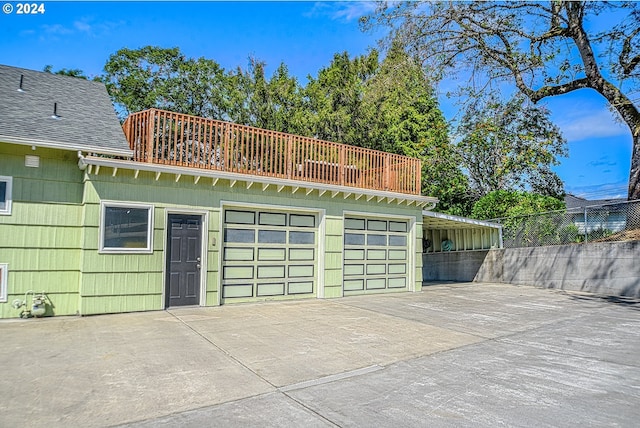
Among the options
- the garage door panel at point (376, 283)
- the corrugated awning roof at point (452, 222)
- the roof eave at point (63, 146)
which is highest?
the roof eave at point (63, 146)

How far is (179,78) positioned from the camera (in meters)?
21.2

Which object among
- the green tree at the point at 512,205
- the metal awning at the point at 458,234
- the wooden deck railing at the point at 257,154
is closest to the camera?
the wooden deck railing at the point at 257,154

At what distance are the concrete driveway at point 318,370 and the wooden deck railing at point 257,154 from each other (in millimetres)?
3287

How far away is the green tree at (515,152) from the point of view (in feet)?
59.2

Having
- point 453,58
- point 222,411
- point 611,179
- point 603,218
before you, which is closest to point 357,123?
point 453,58

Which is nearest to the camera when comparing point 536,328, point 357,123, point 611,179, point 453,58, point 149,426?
point 149,426

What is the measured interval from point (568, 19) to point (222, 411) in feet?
46.2

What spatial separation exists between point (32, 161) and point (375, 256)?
8.36 metres

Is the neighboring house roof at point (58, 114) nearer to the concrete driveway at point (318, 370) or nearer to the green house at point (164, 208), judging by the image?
the green house at point (164, 208)

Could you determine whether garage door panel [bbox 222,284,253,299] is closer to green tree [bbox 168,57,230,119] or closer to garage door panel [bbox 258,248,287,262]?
garage door panel [bbox 258,248,287,262]

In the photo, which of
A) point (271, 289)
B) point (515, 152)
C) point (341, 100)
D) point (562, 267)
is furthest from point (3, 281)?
point (515, 152)

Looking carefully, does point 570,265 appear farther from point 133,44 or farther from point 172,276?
point 133,44

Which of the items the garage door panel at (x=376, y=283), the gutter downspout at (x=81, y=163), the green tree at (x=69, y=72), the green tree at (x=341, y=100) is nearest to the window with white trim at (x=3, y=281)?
the gutter downspout at (x=81, y=163)

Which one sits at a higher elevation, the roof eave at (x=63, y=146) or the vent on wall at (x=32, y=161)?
the roof eave at (x=63, y=146)
